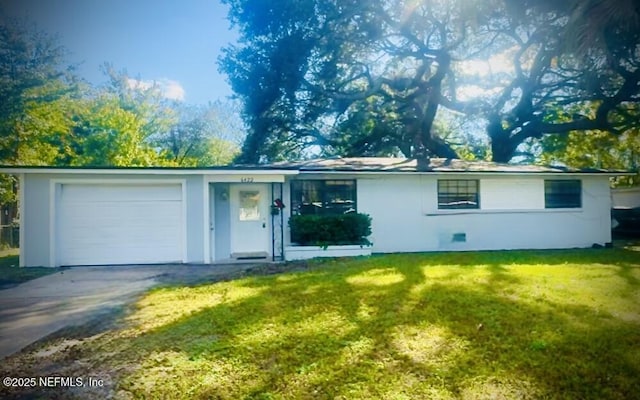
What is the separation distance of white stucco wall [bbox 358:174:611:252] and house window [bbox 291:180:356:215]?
1.33ft

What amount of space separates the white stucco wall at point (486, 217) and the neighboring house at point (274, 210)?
0.04 metres

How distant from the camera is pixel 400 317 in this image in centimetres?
519

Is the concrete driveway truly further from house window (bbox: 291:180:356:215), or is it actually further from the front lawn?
house window (bbox: 291:180:356:215)

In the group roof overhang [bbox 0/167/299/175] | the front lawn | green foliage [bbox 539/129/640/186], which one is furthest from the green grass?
green foliage [bbox 539/129/640/186]

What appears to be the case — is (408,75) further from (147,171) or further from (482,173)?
(147,171)

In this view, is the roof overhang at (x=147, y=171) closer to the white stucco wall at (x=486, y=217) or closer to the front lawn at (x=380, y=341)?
the white stucco wall at (x=486, y=217)

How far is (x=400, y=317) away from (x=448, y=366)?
1.49 meters

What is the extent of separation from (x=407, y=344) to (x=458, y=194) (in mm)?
9646

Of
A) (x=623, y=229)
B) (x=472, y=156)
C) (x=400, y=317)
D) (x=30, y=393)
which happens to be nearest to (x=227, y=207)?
(x=400, y=317)

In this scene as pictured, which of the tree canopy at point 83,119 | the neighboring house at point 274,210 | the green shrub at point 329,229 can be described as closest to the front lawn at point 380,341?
the green shrub at point 329,229

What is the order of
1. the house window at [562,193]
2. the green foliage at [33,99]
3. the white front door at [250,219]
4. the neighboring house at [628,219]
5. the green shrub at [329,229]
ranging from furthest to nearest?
the neighboring house at [628,219]
the house window at [562,193]
the green foliage at [33,99]
the white front door at [250,219]
the green shrub at [329,229]

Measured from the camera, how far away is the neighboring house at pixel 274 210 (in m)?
10.2

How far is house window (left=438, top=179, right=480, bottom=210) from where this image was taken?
1274 cm

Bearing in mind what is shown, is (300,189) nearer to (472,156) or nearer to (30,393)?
(30,393)
